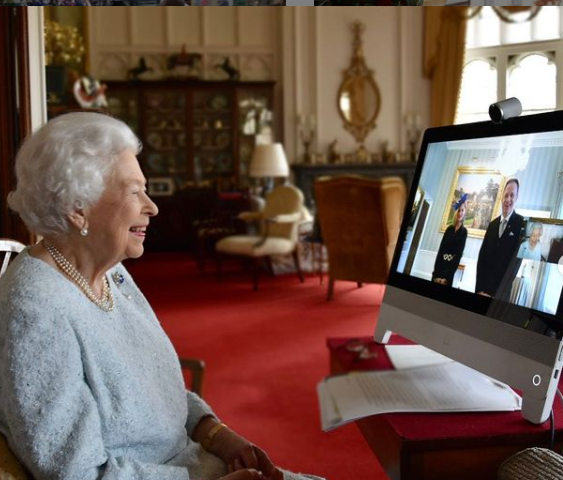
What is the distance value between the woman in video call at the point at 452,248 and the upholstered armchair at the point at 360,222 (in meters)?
3.93

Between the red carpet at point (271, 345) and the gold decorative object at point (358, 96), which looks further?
the gold decorative object at point (358, 96)

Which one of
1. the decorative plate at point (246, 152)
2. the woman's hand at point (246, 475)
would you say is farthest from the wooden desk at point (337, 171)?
the woman's hand at point (246, 475)

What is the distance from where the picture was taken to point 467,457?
108cm

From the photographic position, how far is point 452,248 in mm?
1258

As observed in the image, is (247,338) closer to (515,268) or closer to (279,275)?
(279,275)

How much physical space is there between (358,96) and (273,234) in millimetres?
2986

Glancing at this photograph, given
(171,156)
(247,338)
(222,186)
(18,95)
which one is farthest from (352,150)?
(18,95)

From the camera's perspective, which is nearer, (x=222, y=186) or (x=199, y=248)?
(x=199, y=248)

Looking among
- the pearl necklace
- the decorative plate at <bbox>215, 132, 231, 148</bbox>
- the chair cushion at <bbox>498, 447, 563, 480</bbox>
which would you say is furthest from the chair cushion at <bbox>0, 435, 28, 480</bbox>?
the decorative plate at <bbox>215, 132, 231, 148</bbox>

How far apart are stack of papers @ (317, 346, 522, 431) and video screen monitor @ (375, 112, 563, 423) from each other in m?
0.08

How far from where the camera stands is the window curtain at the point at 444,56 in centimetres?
823

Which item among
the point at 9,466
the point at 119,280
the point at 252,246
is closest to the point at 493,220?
the point at 119,280

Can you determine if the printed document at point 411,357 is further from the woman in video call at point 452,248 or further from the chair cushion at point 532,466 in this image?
the chair cushion at point 532,466

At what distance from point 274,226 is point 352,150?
253 cm
